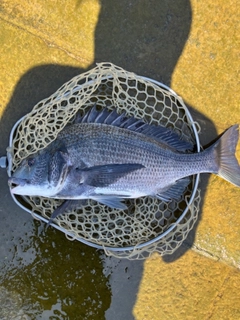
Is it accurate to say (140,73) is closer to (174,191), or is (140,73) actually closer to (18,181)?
(174,191)

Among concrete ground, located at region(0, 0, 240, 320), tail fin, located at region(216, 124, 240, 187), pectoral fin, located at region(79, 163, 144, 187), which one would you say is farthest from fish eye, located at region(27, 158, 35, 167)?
tail fin, located at region(216, 124, 240, 187)

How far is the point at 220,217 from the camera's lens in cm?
270

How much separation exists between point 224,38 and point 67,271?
7.68 feet

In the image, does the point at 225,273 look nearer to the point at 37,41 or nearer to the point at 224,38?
the point at 224,38

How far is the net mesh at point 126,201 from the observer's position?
7.84 ft

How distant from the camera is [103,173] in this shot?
2.22 meters

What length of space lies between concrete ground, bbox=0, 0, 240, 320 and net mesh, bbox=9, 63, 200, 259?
0.50 feet

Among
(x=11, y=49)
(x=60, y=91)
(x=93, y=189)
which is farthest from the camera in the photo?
(x=11, y=49)

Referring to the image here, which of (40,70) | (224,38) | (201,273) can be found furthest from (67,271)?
(224,38)

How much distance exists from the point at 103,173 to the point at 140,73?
3.18 ft

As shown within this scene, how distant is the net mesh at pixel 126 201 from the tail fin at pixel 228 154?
260 mm

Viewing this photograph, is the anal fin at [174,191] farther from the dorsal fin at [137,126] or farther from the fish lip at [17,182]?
the fish lip at [17,182]

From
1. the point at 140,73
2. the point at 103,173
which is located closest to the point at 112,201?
the point at 103,173

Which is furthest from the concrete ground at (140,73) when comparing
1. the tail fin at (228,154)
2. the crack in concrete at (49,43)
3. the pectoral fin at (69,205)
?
the pectoral fin at (69,205)
